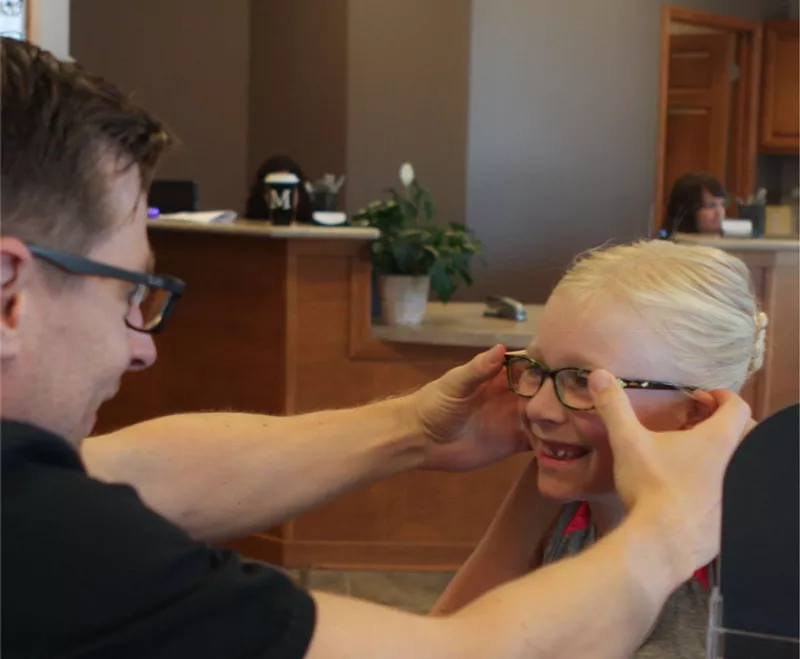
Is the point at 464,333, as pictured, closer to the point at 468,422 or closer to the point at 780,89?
the point at 468,422

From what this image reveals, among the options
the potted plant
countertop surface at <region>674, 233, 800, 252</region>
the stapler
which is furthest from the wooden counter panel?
countertop surface at <region>674, 233, 800, 252</region>

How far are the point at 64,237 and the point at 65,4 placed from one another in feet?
10.00

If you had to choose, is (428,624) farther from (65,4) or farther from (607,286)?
(65,4)

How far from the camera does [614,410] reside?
43.0 inches

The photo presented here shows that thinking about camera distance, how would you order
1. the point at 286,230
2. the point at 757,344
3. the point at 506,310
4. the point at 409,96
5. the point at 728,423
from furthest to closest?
the point at 409,96 < the point at 506,310 < the point at 286,230 < the point at 757,344 < the point at 728,423

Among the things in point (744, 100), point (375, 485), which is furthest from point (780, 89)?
point (375, 485)

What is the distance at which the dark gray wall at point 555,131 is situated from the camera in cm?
532

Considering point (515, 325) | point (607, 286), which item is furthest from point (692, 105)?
point (607, 286)

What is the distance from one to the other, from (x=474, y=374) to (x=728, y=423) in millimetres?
448

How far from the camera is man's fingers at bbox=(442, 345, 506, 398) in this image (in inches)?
57.4

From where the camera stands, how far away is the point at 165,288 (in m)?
0.98

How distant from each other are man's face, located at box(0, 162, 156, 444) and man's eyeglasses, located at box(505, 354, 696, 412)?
564mm

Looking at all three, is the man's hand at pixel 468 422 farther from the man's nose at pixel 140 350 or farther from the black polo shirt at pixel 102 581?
the black polo shirt at pixel 102 581

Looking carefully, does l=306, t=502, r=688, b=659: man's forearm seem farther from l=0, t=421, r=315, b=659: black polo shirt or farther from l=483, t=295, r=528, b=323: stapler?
l=483, t=295, r=528, b=323: stapler
